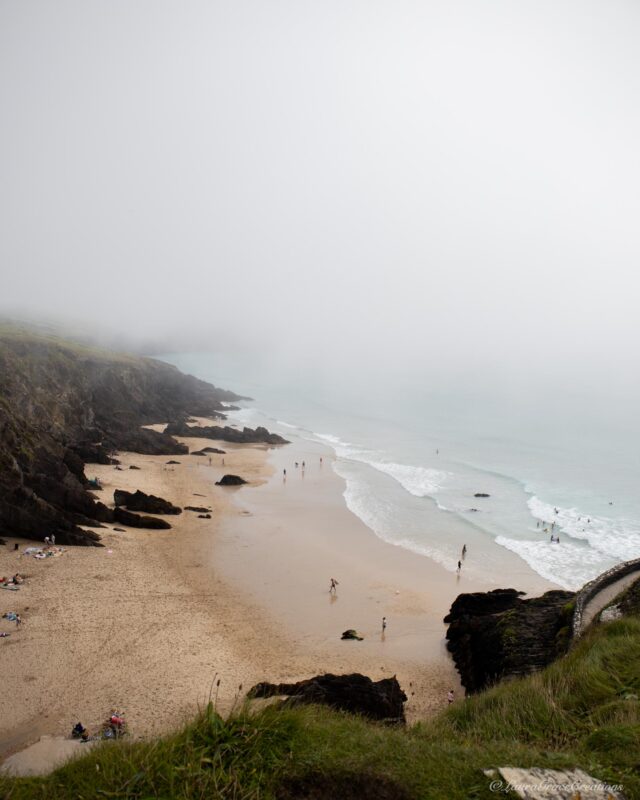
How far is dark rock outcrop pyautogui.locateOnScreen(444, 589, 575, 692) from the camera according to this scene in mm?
15289

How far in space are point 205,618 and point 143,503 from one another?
49.7ft

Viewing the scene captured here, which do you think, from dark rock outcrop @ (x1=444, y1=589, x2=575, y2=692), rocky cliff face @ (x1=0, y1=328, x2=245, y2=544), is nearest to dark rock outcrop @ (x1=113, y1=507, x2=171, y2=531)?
rocky cliff face @ (x1=0, y1=328, x2=245, y2=544)

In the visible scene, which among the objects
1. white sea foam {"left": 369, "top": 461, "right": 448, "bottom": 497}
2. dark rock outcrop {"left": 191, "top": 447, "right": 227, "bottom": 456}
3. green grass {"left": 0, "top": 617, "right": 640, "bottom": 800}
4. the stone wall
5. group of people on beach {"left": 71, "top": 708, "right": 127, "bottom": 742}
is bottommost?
dark rock outcrop {"left": 191, "top": 447, "right": 227, "bottom": 456}

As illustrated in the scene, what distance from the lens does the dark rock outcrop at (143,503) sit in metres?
33.5

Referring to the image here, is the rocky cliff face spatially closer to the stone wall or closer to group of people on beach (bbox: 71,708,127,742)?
group of people on beach (bbox: 71,708,127,742)

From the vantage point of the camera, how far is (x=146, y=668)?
54.2 ft

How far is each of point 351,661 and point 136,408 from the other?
59416mm

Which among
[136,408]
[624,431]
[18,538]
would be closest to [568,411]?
[624,431]

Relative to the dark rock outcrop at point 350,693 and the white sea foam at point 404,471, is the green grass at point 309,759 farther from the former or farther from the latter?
the white sea foam at point 404,471

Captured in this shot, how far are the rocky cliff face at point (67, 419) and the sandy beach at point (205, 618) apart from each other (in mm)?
2024

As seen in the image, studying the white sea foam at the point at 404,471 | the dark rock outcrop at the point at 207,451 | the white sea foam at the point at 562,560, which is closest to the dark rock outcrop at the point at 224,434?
the dark rock outcrop at the point at 207,451

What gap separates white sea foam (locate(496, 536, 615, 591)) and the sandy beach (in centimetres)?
174

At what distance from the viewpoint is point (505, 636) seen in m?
16.7

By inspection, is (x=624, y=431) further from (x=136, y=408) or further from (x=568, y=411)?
(x=136, y=408)
